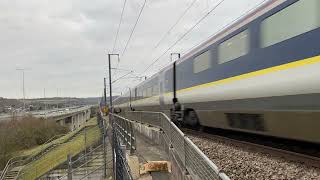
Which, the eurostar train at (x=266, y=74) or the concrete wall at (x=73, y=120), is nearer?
the eurostar train at (x=266, y=74)

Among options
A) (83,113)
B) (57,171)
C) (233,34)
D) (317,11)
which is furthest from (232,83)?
(83,113)

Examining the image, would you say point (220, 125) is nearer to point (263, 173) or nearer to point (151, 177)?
point (151, 177)

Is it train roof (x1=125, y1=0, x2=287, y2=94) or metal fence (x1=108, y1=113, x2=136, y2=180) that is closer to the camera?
train roof (x1=125, y1=0, x2=287, y2=94)

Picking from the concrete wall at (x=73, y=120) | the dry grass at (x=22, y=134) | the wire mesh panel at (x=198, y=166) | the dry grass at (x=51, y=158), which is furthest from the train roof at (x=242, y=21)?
the concrete wall at (x=73, y=120)

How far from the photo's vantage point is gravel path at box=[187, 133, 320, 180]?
753 cm

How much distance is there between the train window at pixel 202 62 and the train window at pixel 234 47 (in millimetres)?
1291

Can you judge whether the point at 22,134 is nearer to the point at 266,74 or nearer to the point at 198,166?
the point at 266,74

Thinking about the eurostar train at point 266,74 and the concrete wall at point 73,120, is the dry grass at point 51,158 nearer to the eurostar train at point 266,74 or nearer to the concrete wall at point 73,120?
the eurostar train at point 266,74

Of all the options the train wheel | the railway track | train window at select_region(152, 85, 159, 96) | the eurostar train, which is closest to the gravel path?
the railway track

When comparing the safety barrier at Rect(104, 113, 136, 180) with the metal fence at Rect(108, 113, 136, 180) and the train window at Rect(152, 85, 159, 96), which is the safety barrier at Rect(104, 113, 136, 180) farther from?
the train window at Rect(152, 85, 159, 96)

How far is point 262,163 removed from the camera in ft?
28.2

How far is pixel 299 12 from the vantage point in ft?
29.2

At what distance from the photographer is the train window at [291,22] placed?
844cm

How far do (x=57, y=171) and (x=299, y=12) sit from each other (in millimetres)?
39639
